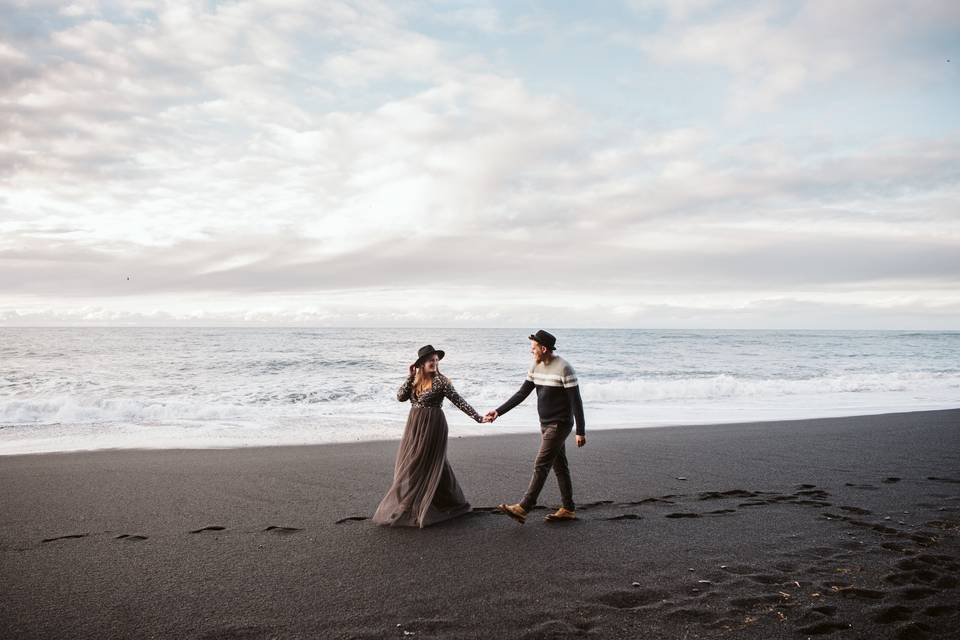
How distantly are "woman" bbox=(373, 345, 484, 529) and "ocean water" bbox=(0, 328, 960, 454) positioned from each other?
5.56 m

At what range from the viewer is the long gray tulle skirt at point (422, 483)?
6.36 meters

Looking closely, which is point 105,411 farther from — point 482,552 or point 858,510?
point 858,510

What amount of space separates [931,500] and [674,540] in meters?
3.70

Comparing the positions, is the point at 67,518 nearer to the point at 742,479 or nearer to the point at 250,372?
the point at 742,479

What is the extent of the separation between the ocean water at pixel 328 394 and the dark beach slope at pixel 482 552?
11.9ft

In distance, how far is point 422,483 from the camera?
6.57m

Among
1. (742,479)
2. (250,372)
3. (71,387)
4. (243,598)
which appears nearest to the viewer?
(243,598)

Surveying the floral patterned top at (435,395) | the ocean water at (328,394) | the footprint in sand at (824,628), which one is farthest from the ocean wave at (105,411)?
the footprint in sand at (824,628)

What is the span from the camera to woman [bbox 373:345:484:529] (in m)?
6.41

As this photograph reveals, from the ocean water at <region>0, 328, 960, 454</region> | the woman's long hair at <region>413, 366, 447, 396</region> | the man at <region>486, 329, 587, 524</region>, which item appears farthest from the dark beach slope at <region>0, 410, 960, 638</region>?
the ocean water at <region>0, 328, 960, 454</region>

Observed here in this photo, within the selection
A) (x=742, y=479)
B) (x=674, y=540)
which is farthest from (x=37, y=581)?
(x=742, y=479)

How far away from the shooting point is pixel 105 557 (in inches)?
208

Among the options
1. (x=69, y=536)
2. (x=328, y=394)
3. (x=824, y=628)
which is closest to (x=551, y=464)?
(x=824, y=628)

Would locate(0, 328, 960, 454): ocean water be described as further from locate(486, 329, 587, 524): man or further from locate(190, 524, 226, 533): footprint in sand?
locate(486, 329, 587, 524): man
